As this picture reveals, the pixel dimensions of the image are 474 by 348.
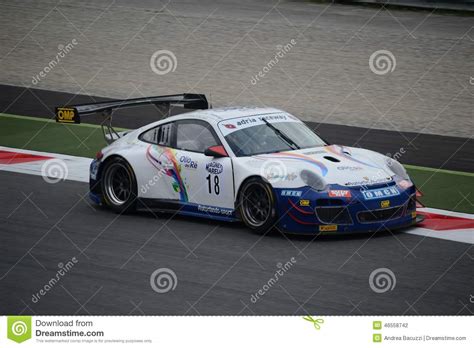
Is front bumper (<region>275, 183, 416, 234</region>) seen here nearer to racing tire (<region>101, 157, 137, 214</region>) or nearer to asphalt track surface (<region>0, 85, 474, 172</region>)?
racing tire (<region>101, 157, 137, 214</region>)

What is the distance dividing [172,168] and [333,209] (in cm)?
212

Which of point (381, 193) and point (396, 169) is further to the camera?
point (396, 169)

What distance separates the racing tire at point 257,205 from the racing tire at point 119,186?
1.62 m

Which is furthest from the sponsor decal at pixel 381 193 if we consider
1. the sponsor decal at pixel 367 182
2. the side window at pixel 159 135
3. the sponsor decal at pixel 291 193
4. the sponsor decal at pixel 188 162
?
the side window at pixel 159 135

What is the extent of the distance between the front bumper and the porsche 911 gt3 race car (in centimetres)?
1

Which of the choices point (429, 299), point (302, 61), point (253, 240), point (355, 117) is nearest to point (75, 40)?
point (302, 61)

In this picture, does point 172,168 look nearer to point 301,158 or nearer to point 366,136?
point 301,158

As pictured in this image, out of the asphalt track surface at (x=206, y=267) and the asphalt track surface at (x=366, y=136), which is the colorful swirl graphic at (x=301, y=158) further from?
the asphalt track surface at (x=366, y=136)

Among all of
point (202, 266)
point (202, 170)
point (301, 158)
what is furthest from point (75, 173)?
point (202, 266)

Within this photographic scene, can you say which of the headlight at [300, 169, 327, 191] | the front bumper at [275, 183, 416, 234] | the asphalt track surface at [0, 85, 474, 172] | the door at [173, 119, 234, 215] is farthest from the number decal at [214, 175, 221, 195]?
the asphalt track surface at [0, 85, 474, 172]

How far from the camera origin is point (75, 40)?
968 inches

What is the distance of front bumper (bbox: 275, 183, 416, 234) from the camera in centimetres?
1104

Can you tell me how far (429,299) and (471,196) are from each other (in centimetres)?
446

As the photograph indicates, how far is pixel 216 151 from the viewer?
1173 centimetres
